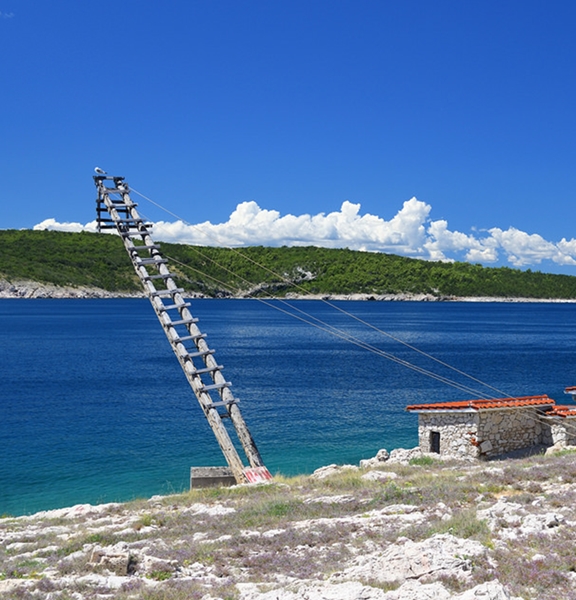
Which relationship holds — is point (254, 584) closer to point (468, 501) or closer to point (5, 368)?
point (468, 501)

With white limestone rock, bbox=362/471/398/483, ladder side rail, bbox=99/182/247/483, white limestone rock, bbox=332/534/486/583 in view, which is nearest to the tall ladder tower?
ladder side rail, bbox=99/182/247/483

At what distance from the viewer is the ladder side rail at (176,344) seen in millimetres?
15516

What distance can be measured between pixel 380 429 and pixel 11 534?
2675 centimetres

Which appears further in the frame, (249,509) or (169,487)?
(169,487)

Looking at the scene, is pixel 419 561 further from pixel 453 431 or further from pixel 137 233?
pixel 453 431

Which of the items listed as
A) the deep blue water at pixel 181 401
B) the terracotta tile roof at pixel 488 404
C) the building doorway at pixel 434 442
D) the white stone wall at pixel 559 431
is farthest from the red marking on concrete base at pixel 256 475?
the white stone wall at pixel 559 431

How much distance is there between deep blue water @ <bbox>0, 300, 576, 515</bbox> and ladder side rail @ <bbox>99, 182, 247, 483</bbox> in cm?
1120

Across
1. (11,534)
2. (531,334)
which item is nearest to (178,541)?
(11,534)

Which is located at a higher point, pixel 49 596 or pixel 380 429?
pixel 49 596

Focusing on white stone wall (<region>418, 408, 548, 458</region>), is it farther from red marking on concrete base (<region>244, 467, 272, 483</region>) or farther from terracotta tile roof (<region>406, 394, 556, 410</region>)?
red marking on concrete base (<region>244, 467, 272, 483</region>)

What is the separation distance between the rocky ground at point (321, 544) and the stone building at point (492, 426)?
28.2 feet

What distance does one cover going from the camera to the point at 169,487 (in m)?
26.2

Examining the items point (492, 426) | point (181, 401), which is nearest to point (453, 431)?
point (492, 426)

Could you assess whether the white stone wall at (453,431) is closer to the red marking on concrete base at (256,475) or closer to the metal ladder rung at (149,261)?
the red marking on concrete base at (256,475)
